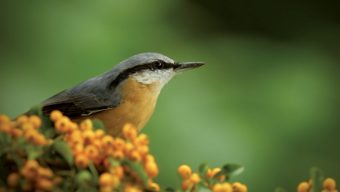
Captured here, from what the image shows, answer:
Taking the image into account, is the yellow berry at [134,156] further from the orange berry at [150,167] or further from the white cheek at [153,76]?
the white cheek at [153,76]

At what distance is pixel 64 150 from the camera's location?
630 millimetres

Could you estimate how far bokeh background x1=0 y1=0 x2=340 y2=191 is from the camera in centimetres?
185

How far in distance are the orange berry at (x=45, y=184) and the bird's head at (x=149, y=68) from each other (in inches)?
25.7

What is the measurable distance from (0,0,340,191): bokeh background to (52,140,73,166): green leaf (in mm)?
1093

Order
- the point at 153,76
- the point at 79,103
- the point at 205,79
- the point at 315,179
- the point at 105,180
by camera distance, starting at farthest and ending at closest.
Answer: the point at 205,79 → the point at 153,76 → the point at 79,103 → the point at 315,179 → the point at 105,180

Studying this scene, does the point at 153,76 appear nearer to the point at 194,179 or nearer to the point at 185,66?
the point at 185,66

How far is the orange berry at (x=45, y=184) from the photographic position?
61 centimetres

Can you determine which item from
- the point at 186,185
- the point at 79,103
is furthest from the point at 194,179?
the point at 79,103

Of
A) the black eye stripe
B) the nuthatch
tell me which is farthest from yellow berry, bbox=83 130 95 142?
the black eye stripe

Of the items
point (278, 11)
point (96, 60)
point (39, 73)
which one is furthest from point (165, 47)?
point (278, 11)

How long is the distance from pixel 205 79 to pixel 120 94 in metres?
0.85

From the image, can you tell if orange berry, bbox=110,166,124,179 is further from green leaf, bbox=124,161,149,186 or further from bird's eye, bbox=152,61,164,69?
bird's eye, bbox=152,61,164,69

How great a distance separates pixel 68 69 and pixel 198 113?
40 cm

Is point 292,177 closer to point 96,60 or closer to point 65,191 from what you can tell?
point 96,60
